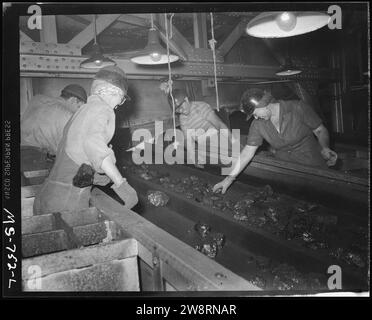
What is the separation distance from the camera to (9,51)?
2.22 metres

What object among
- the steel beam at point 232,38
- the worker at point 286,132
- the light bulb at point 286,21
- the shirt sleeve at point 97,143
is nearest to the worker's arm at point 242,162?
the worker at point 286,132

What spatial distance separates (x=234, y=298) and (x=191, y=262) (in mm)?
415

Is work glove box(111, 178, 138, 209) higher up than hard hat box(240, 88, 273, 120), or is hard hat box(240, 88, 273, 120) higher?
hard hat box(240, 88, 273, 120)

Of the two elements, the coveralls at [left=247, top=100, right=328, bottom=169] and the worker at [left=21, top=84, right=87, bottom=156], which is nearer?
the coveralls at [left=247, top=100, right=328, bottom=169]

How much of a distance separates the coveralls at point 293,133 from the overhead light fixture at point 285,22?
101cm

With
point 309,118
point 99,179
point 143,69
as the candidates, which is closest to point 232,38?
point 143,69

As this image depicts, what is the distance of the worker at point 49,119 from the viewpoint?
341 cm

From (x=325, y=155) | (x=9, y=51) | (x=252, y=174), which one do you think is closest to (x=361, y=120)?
(x=325, y=155)

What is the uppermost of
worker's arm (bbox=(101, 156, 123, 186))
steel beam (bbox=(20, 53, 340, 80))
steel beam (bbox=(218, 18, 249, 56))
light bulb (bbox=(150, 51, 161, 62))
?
steel beam (bbox=(218, 18, 249, 56))

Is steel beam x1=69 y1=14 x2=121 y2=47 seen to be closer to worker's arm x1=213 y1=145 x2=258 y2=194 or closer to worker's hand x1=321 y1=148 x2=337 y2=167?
worker's arm x1=213 y1=145 x2=258 y2=194

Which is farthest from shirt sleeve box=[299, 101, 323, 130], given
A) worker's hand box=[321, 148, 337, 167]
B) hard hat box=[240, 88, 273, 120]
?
hard hat box=[240, 88, 273, 120]

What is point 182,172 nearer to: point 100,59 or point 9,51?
point 100,59

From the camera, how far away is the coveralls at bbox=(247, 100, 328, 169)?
3.26 metres

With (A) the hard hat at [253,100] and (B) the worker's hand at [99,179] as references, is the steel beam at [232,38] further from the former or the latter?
(B) the worker's hand at [99,179]
